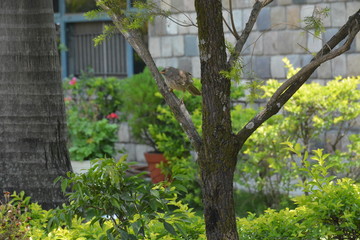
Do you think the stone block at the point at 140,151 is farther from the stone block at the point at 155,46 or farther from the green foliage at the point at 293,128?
the green foliage at the point at 293,128

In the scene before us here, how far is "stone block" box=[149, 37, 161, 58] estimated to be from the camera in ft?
40.6

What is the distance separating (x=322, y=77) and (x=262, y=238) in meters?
A: 5.67

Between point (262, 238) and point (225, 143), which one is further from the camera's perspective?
point (262, 238)

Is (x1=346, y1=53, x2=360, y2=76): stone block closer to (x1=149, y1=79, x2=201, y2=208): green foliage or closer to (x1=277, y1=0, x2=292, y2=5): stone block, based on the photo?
(x1=277, y1=0, x2=292, y2=5): stone block

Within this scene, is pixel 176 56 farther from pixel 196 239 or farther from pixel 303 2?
pixel 196 239

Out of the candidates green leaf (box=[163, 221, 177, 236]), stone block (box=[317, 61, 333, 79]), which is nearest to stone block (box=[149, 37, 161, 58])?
stone block (box=[317, 61, 333, 79])

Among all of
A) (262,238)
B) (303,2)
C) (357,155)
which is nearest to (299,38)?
(303,2)

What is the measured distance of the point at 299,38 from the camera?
34.5 ft

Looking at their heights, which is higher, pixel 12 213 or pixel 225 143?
pixel 225 143

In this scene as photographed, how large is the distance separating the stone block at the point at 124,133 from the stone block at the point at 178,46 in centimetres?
163

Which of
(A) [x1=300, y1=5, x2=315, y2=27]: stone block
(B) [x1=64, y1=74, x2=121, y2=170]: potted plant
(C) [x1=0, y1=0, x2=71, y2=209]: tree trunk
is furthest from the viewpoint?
(B) [x1=64, y1=74, x2=121, y2=170]: potted plant

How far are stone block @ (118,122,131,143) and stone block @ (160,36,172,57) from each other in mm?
1487

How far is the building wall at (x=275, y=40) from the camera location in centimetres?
1014

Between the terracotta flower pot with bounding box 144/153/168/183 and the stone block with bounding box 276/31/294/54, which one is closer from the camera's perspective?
the stone block with bounding box 276/31/294/54
